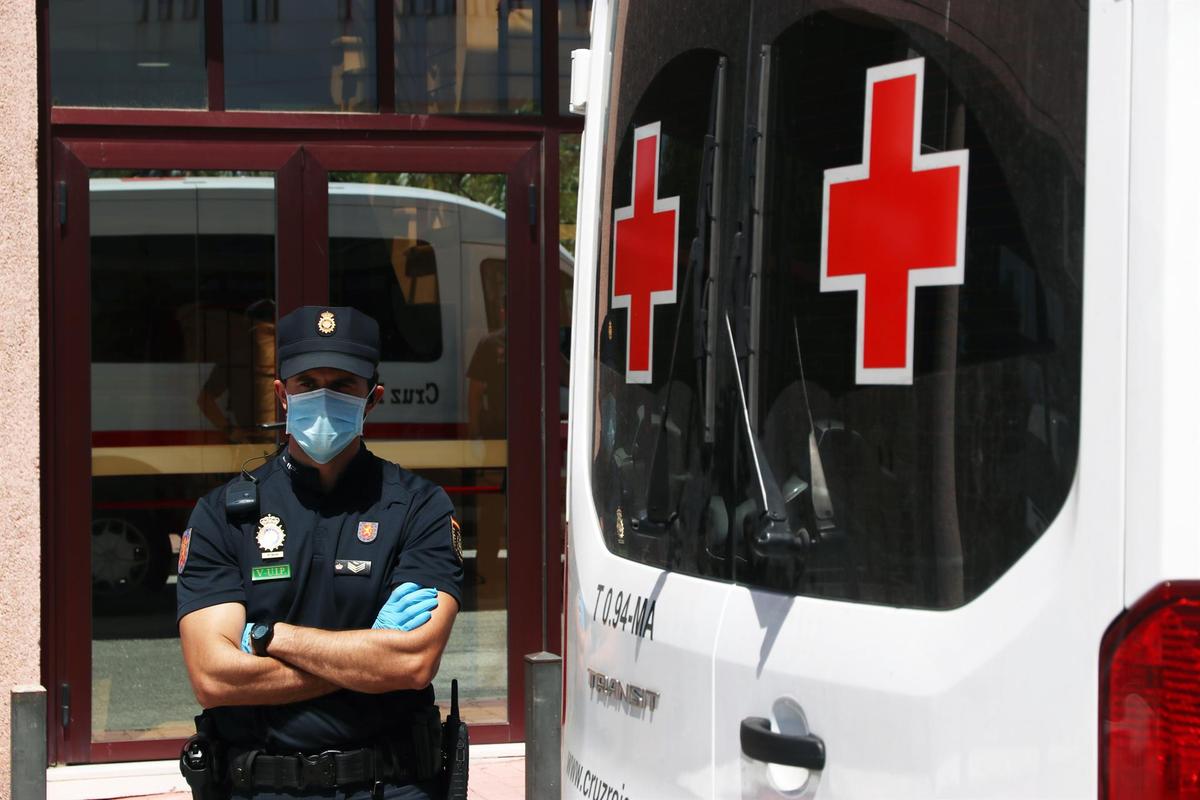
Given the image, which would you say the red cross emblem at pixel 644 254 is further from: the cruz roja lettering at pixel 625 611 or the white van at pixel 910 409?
the cruz roja lettering at pixel 625 611

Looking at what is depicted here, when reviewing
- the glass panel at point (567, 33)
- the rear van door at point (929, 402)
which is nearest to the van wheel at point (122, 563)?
the glass panel at point (567, 33)

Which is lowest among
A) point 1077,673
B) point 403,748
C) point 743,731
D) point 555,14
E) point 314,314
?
point 403,748

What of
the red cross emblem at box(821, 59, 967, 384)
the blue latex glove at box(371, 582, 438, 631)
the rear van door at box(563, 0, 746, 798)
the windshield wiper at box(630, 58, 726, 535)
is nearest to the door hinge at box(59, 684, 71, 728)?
the blue latex glove at box(371, 582, 438, 631)

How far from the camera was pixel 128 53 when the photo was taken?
6.93 meters

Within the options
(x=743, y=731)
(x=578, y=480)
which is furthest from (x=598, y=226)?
(x=743, y=731)

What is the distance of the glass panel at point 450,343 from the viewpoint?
719 cm

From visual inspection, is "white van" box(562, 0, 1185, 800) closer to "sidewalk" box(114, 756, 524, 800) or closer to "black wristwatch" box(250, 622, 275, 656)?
"black wristwatch" box(250, 622, 275, 656)

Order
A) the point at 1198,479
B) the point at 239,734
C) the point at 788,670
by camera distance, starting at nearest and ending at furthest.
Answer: the point at 1198,479 < the point at 788,670 < the point at 239,734

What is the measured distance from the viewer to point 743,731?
2273mm

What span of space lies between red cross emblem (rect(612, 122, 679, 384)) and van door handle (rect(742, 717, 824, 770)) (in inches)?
29.5

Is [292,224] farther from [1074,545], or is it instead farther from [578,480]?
[1074,545]

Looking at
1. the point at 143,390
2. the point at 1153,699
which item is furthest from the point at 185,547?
the point at 143,390

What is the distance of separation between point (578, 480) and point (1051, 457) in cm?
135

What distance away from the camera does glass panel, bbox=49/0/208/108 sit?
6.86 m
